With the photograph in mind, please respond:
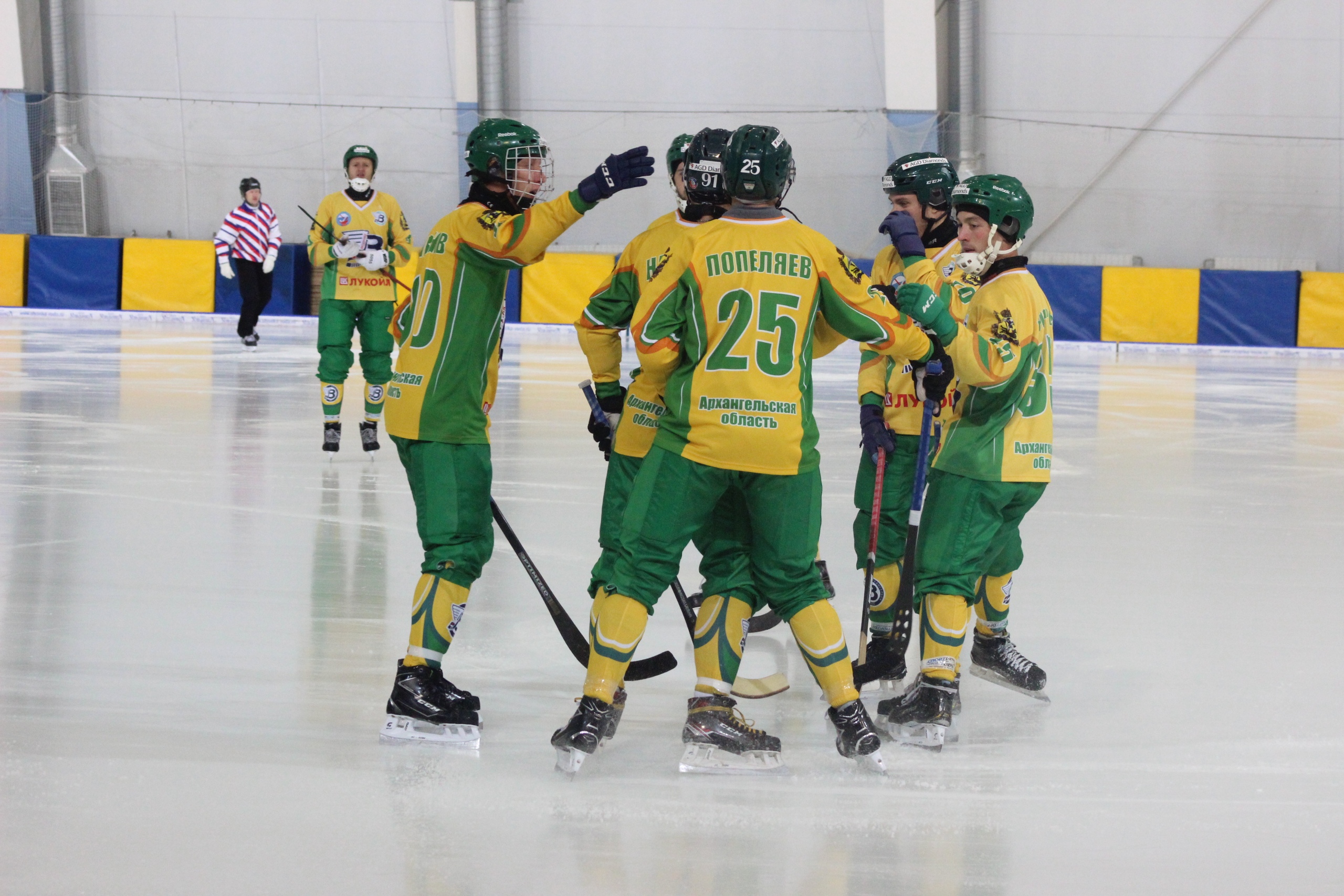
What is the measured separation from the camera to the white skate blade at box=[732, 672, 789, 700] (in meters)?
3.54

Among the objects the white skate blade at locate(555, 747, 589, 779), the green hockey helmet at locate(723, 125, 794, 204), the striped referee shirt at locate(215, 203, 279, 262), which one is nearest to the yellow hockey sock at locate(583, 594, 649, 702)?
the white skate blade at locate(555, 747, 589, 779)

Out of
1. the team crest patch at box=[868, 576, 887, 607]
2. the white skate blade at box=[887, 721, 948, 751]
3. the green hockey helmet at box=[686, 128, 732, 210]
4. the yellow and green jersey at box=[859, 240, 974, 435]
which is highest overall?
the green hockey helmet at box=[686, 128, 732, 210]

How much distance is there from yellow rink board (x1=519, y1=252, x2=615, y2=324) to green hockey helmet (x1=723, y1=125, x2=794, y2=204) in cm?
1313

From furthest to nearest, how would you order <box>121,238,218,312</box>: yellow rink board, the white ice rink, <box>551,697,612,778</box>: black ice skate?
<box>121,238,218,312</box>: yellow rink board → <box>551,697,612,778</box>: black ice skate → the white ice rink

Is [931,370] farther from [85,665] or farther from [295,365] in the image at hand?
[295,365]

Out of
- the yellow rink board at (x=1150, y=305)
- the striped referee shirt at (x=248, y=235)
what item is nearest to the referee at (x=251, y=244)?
the striped referee shirt at (x=248, y=235)

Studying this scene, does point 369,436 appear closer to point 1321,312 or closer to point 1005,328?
point 1005,328

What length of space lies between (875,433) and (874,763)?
3.44ft

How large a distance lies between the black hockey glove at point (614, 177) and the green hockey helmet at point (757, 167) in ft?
0.65

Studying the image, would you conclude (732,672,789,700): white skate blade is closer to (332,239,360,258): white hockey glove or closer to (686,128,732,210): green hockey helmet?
(686,128,732,210): green hockey helmet

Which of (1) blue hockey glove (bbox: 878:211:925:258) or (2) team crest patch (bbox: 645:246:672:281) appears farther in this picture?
(1) blue hockey glove (bbox: 878:211:925:258)

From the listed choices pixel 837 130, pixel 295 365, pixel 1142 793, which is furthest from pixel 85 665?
pixel 837 130

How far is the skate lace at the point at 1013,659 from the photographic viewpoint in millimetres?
3547

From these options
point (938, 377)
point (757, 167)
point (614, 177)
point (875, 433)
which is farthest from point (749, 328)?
point (875, 433)
